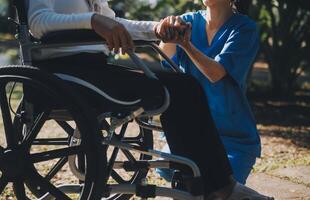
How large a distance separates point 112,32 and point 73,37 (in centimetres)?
20

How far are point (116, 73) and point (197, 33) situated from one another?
2.43 feet

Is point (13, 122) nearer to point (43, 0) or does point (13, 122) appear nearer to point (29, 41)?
point (29, 41)

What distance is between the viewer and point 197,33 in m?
3.24

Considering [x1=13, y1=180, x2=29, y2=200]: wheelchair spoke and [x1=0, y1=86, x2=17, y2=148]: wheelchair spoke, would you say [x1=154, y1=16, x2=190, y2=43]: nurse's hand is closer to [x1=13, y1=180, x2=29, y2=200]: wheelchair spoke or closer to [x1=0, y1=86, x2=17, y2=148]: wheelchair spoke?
[x1=0, y1=86, x2=17, y2=148]: wheelchair spoke

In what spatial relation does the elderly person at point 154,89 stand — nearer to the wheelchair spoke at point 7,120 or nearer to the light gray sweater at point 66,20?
the light gray sweater at point 66,20

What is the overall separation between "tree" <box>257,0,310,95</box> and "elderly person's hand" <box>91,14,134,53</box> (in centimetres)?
635

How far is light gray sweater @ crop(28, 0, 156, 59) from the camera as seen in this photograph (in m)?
2.45

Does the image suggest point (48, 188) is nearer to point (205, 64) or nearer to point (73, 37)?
point (73, 37)

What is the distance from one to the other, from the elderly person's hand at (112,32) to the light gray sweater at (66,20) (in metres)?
0.04

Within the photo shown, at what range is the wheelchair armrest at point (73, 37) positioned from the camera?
8.13 feet

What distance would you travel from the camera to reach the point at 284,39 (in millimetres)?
8828

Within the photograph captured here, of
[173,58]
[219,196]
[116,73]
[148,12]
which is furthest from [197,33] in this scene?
[148,12]

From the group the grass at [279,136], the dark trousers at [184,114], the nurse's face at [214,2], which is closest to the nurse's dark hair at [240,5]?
the nurse's face at [214,2]

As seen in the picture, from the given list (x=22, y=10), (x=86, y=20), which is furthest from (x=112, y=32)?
(x=22, y=10)
